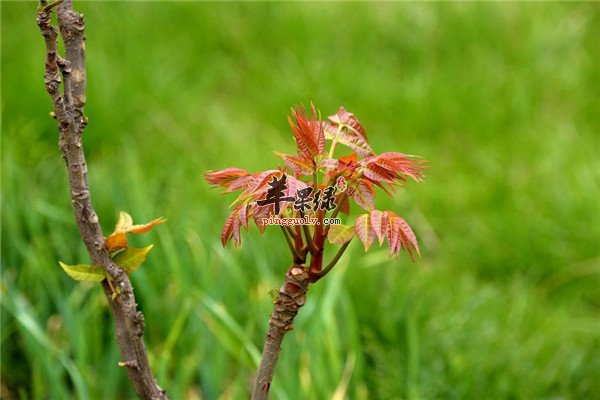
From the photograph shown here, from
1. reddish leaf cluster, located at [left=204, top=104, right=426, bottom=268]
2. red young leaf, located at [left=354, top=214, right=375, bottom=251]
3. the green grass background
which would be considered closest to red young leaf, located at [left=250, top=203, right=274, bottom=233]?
reddish leaf cluster, located at [left=204, top=104, right=426, bottom=268]

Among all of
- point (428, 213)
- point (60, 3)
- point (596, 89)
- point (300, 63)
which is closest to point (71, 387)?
point (60, 3)

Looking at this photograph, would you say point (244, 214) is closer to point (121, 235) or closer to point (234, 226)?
point (234, 226)

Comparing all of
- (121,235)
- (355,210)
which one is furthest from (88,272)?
(355,210)

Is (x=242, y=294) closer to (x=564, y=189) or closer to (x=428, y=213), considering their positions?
(x=428, y=213)

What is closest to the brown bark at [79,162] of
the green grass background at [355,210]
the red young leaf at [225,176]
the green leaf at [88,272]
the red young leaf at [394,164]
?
the green leaf at [88,272]

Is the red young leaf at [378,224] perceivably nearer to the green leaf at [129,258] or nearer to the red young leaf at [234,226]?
the red young leaf at [234,226]

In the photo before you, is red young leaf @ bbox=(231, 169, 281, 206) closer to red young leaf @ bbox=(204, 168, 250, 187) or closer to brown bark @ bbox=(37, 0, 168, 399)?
red young leaf @ bbox=(204, 168, 250, 187)

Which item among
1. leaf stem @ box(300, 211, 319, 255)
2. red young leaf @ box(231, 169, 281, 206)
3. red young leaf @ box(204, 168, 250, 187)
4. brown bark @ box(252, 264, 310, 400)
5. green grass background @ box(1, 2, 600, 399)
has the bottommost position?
brown bark @ box(252, 264, 310, 400)
